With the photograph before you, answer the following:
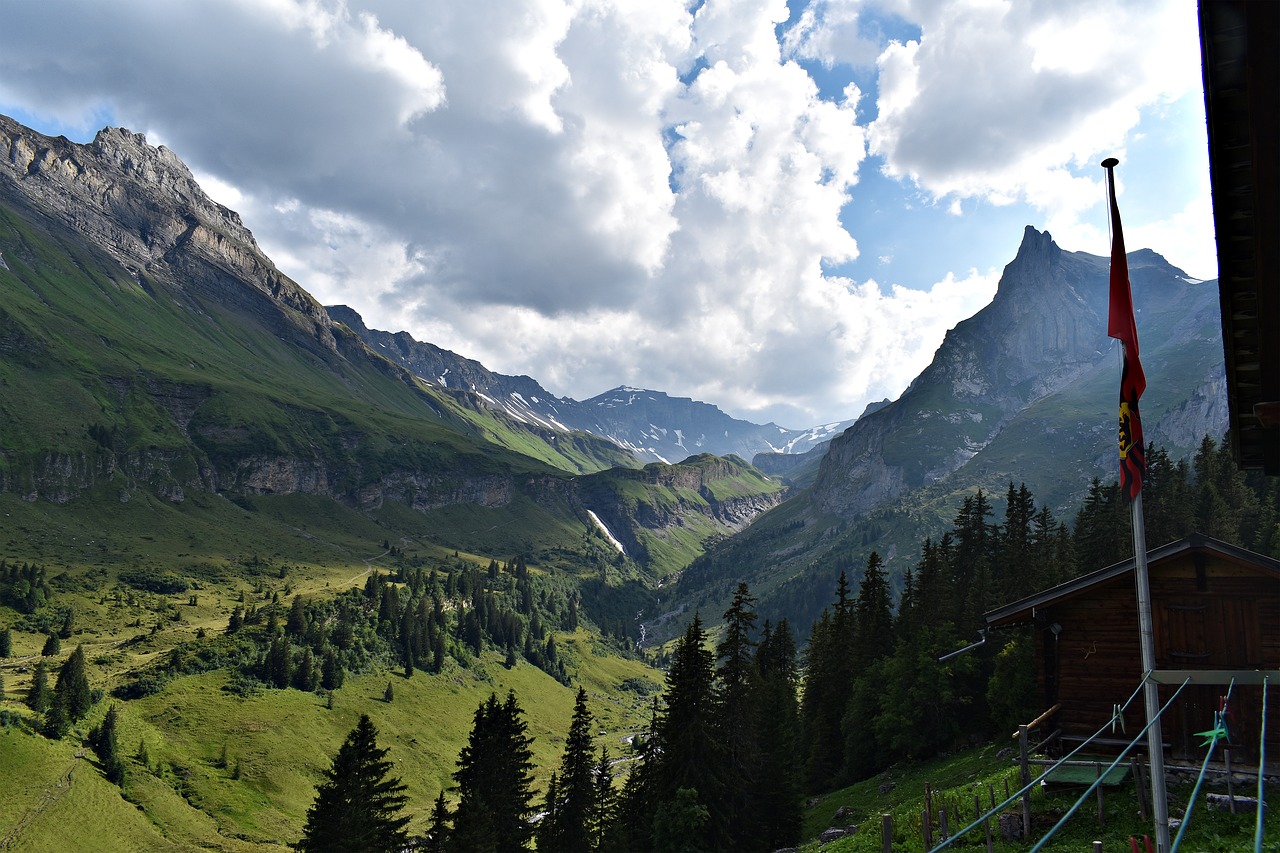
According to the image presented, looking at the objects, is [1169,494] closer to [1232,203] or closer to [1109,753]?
[1109,753]

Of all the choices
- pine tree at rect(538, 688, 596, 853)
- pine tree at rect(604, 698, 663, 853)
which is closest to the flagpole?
pine tree at rect(604, 698, 663, 853)

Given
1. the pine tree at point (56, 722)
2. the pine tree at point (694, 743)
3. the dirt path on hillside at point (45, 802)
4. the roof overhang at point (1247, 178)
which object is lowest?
the dirt path on hillside at point (45, 802)

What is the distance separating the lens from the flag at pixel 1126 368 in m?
12.0

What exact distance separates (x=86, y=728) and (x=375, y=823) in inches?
3586

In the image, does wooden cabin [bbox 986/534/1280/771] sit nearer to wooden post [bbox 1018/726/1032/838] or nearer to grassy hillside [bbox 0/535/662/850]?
wooden post [bbox 1018/726/1032/838]

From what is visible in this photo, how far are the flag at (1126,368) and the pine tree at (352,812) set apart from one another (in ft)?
162

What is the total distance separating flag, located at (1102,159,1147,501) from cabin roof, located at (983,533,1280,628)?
42.1 ft

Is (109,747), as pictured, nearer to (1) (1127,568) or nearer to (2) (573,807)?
(2) (573,807)

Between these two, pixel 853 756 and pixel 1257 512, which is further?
pixel 1257 512

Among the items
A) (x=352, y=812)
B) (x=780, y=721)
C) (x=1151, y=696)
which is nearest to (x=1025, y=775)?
(x=1151, y=696)

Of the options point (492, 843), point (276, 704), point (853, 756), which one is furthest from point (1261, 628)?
point (276, 704)

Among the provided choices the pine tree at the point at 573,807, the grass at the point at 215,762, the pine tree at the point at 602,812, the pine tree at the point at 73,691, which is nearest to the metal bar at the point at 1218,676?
the pine tree at the point at 573,807

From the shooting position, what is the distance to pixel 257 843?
9925cm

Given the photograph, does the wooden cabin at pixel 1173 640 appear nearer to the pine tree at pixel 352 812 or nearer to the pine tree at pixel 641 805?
the pine tree at pixel 641 805
